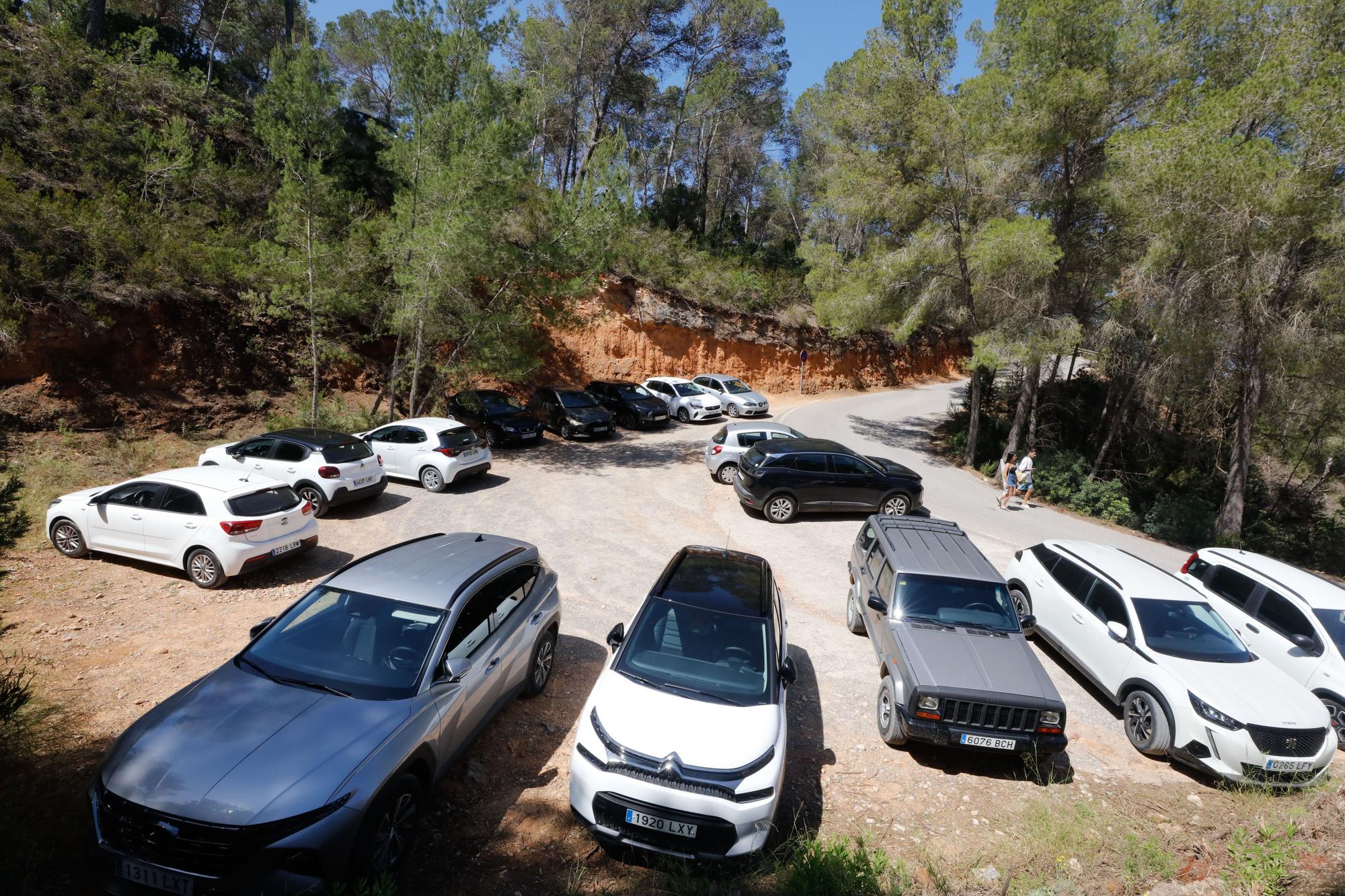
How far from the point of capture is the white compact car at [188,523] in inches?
321

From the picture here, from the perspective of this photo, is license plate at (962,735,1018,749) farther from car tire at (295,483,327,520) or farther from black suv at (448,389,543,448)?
black suv at (448,389,543,448)

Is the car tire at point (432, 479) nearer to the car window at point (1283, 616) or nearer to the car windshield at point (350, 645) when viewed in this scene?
the car windshield at point (350, 645)

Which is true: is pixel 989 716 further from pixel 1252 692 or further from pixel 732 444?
pixel 732 444

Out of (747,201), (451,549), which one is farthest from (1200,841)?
(747,201)

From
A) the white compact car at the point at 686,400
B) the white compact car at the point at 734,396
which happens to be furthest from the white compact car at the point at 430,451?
the white compact car at the point at 734,396

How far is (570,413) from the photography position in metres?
19.3

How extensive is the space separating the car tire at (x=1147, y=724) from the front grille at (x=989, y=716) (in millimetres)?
1809

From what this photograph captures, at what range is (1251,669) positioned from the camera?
6.40 m

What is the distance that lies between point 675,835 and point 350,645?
9.48 feet

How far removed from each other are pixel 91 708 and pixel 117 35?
92.6 ft

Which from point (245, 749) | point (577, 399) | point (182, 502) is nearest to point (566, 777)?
point (245, 749)

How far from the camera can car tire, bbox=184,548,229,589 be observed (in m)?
8.20

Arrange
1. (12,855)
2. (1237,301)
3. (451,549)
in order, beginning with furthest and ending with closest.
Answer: (1237,301) → (451,549) → (12,855)

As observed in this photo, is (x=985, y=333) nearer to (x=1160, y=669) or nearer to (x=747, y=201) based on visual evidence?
(x=1160, y=669)
